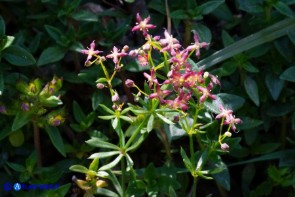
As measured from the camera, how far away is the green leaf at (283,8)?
217 cm

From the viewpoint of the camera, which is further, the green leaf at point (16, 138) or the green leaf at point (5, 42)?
the green leaf at point (16, 138)

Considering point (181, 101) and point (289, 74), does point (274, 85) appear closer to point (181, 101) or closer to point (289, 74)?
point (289, 74)

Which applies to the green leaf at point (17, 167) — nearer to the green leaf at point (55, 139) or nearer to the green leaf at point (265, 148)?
the green leaf at point (55, 139)

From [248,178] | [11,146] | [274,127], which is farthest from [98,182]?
[274,127]

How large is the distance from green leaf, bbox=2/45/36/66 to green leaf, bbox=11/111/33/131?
190 millimetres

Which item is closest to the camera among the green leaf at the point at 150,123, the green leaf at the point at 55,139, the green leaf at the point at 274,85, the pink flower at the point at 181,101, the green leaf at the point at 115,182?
the pink flower at the point at 181,101

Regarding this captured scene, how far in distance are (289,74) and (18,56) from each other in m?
1.01

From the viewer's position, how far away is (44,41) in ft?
8.11

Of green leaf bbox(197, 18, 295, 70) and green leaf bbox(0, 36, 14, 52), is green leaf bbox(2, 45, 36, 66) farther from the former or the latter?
green leaf bbox(197, 18, 295, 70)

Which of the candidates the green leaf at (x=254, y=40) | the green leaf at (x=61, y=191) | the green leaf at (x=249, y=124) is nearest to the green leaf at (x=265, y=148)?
the green leaf at (x=249, y=124)

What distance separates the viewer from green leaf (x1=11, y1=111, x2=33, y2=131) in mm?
2045

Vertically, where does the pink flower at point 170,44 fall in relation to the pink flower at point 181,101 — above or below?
above

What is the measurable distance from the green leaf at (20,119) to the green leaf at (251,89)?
823mm

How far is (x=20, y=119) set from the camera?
2066mm
